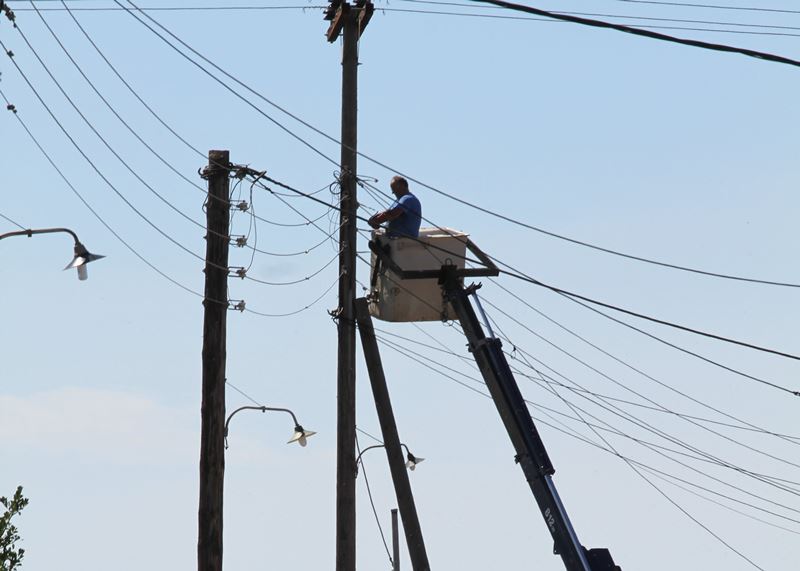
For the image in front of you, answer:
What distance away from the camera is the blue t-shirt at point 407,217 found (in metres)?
20.8

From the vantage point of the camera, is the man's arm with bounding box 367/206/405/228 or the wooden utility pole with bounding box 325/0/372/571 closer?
the wooden utility pole with bounding box 325/0/372/571

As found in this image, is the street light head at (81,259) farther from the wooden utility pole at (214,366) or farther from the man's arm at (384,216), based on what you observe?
the man's arm at (384,216)

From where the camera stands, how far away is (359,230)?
68.0 feet

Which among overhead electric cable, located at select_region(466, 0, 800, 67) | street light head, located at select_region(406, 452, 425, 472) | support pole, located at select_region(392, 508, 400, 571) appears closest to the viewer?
overhead electric cable, located at select_region(466, 0, 800, 67)

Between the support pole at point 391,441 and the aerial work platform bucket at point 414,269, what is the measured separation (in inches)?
20.7

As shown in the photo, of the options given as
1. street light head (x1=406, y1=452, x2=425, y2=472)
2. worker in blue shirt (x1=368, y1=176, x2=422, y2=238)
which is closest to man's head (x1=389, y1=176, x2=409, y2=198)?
worker in blue shirt (x1=368, y1=176, x2=422, y2=238)

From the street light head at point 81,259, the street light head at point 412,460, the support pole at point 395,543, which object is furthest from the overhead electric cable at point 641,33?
the support pole at point 395,543

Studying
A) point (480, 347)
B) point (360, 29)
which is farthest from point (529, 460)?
point (360, 29)

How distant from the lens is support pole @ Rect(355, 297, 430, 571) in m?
20.6

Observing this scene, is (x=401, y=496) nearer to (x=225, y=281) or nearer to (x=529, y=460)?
(x=529, y=460)

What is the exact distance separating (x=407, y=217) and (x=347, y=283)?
119 centimetres

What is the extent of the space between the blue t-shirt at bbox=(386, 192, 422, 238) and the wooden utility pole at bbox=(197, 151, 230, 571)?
261cm

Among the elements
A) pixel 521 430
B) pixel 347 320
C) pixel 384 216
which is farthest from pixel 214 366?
pixel 521 430

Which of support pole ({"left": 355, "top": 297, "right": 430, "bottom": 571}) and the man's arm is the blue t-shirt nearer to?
the man's arm
